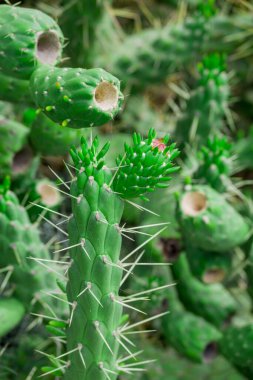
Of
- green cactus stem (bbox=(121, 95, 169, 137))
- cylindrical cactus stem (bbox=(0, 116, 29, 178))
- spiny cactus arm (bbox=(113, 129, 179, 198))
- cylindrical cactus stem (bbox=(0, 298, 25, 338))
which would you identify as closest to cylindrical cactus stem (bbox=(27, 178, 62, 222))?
cylindrical cactus stem (bbox=(0, 116, 29, 178))

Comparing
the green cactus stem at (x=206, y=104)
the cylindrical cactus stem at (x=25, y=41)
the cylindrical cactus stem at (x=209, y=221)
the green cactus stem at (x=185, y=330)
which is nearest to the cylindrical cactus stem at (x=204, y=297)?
the green cactus stem at (x=185, y=330)

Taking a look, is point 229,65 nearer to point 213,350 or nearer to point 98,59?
point 98,59

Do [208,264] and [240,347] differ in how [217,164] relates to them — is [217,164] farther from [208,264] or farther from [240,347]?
[240,347]

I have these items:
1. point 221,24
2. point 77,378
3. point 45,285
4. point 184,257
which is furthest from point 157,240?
point 221,24

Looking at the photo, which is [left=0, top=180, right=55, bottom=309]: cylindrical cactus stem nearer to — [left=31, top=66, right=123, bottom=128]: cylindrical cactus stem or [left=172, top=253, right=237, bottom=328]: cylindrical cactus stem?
[left=31, top=66, right=123, bottom=128]: cylindrical cactus stem

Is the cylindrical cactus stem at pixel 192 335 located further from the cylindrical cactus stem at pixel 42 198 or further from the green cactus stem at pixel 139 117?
the green cactus stem at pixel 139 117

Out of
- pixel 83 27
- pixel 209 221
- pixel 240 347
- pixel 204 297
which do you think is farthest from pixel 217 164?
pixel 83 27
